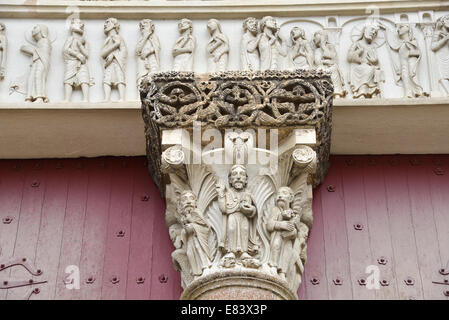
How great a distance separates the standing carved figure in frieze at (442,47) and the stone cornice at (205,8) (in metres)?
0.23

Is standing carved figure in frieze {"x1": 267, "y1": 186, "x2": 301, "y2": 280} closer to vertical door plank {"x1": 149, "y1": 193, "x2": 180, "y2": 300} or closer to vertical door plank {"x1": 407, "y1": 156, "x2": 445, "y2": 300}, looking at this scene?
vertical door plank {"x1": 149, "y1": 193, "x2": 180, "y2": 300}

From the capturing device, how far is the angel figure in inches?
304

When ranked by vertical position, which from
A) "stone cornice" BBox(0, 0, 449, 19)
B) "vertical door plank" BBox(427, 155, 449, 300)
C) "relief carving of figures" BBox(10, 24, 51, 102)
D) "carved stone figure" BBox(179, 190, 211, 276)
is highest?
"stone cornice" BBox(0, 0, 449, 19)

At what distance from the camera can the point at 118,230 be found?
7.58 meters

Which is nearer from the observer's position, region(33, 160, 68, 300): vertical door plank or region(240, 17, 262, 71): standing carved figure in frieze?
region(33, 160, 68, 300): vertical door plank

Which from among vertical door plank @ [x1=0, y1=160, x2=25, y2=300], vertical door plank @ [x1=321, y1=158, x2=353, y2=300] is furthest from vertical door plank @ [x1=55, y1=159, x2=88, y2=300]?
vertical door plank @ [x1=321, y1=158, x2=353, y2=300]

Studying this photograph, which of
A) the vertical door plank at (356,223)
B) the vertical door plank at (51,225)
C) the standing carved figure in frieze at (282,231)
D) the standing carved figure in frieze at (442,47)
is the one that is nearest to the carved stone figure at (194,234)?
the standing carved figure in frieze at (282,231)

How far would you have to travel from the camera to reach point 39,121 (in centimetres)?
764

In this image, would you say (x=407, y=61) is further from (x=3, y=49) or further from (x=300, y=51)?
(x=3, y=49)

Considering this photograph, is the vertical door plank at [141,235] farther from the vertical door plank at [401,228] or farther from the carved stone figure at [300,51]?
the vertical door plank at [401,228]

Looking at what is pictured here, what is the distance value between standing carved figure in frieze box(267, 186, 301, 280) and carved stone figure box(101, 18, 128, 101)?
1.75 metres

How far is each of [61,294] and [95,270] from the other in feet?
1.07
